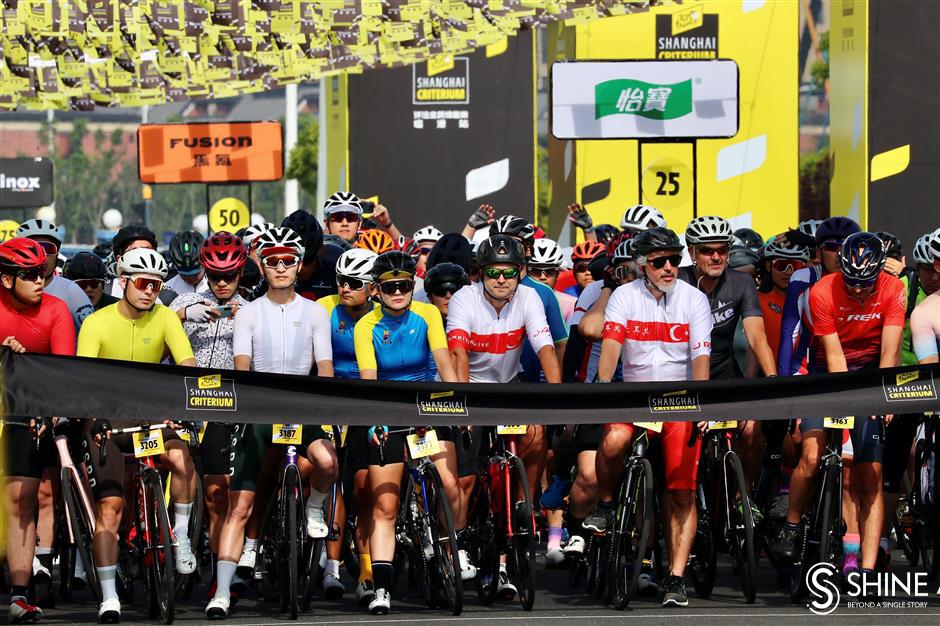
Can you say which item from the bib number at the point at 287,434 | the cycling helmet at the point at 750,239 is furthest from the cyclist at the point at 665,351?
the cycling helmet at the point at 750,239

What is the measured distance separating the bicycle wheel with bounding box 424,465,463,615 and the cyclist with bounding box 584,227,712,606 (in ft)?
3.10

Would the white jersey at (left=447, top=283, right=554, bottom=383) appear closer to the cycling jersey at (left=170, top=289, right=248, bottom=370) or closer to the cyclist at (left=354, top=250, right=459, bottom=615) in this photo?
the cyclist at (left=354, top=250, right=459, bottom=615)

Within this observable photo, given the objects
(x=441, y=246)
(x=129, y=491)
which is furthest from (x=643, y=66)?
(x=129, y=491)

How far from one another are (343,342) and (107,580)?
184 cm

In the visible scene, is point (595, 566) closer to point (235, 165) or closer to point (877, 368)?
point (877, 368)

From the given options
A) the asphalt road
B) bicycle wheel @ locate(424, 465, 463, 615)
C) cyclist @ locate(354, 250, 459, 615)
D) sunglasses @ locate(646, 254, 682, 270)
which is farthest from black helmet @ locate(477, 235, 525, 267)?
the asphalt road

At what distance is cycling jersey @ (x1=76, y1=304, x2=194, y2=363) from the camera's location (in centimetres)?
1017

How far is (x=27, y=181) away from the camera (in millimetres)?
30641

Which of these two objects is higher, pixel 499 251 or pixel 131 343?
pixel 499 251

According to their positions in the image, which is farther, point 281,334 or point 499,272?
point 499,272

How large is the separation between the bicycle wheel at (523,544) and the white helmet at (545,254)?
11.1 ft

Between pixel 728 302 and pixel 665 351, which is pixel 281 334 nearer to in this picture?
pixel 665 351

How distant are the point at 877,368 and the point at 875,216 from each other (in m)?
11.7

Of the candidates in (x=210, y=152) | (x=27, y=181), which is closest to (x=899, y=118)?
(x=210, y=152)
